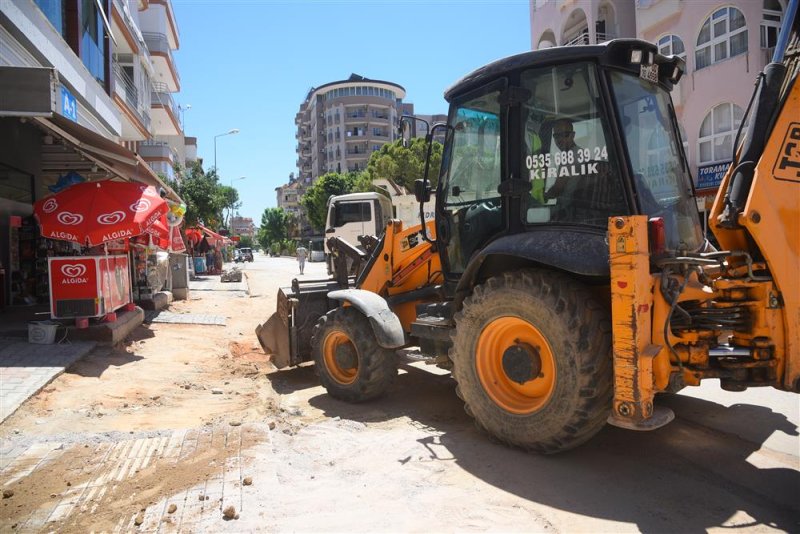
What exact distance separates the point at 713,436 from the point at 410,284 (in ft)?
10.4

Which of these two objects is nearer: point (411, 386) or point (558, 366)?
point (558, 366)

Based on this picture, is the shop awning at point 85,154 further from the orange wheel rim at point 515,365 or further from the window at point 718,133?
the window at point 718,133

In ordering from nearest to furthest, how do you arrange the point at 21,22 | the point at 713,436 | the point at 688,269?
the point at 688,269 → the point at 713,436 → the point at 21,22

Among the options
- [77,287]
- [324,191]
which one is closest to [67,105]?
[77,287]

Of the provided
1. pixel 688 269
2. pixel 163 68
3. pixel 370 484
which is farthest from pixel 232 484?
pixel 163 68

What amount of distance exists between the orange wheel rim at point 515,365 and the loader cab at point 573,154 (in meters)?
0.55

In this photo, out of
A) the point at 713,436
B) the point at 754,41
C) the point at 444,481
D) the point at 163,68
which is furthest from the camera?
the point at 163,68

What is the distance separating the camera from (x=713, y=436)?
4.47 meters

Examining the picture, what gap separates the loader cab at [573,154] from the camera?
3961 millimetres

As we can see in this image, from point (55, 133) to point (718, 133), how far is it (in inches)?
711

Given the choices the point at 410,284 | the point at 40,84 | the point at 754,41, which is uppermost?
the point at 754,41

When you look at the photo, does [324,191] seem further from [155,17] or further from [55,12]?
[55,12]

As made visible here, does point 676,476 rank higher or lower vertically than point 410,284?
lower

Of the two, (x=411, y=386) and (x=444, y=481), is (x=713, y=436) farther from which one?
(x=411, y=386)
